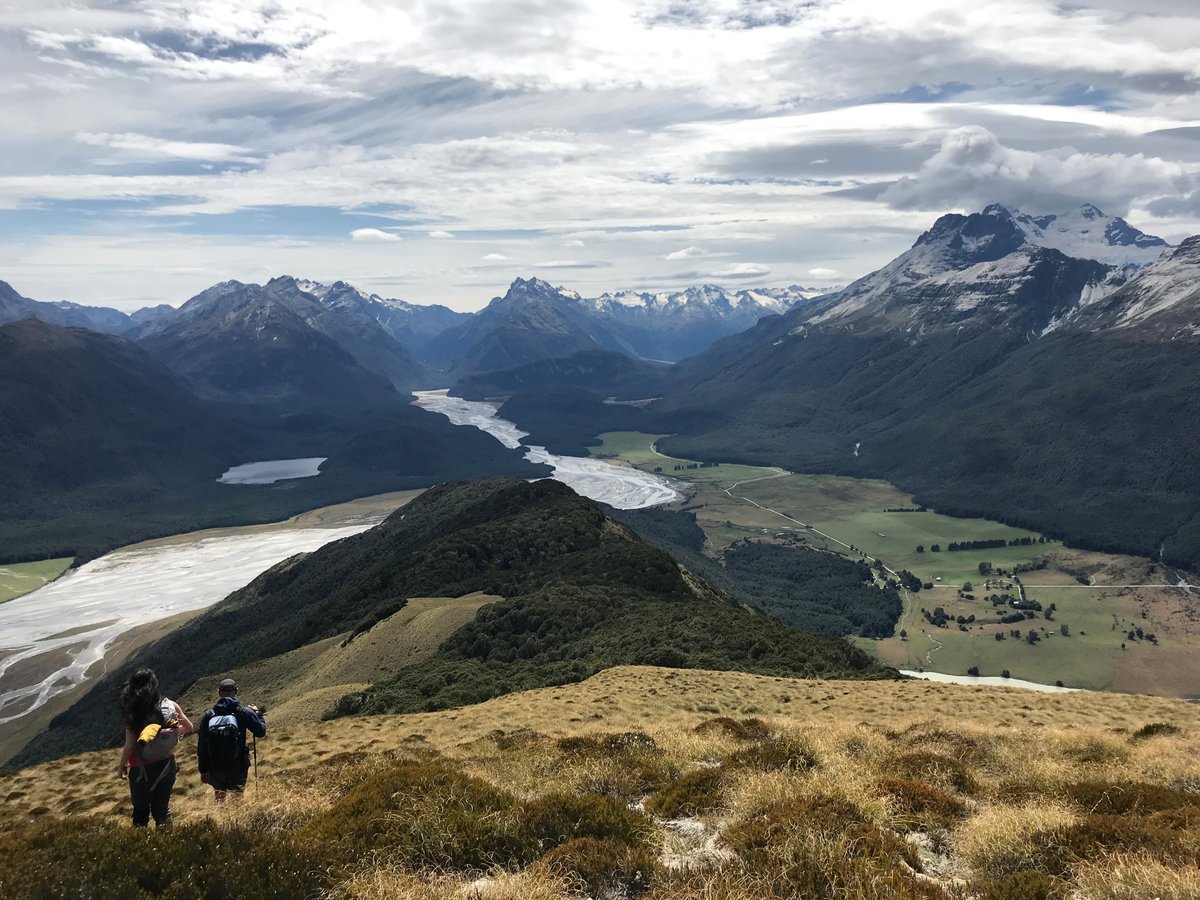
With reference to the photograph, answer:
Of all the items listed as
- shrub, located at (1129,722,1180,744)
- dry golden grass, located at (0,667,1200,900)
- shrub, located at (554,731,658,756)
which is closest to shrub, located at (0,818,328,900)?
dry golden grass, located at (0,667,1200,900)

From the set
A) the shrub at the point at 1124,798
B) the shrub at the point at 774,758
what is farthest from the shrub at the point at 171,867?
the shrub at the point at 1124,798

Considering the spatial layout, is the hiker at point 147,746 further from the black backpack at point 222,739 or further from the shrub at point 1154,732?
the shrub at point 1154,732

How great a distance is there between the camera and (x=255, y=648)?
11544cm

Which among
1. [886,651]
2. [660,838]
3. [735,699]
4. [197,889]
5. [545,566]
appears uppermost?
[197,889]

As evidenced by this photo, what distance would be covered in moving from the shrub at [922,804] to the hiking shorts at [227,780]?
17.1m

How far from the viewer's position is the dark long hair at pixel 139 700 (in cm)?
1619

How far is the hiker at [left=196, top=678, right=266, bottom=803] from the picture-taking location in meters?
19.1

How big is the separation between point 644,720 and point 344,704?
2703 centimetres

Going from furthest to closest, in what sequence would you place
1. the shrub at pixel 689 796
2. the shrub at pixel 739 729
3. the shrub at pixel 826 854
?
the shrub at pixel 739 729 < the shrub at pixel 689 796 < the shrub at pixel 826 854

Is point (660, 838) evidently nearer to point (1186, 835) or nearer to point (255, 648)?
point (1186, 835)

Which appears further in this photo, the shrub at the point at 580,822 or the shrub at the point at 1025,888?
the shrub at the point at 580,822

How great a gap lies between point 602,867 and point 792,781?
7.14 metres

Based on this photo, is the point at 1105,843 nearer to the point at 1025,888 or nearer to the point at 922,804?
the point at 1025,888

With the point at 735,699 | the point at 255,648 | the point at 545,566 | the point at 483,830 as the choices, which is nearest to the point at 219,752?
the point at 483,830
